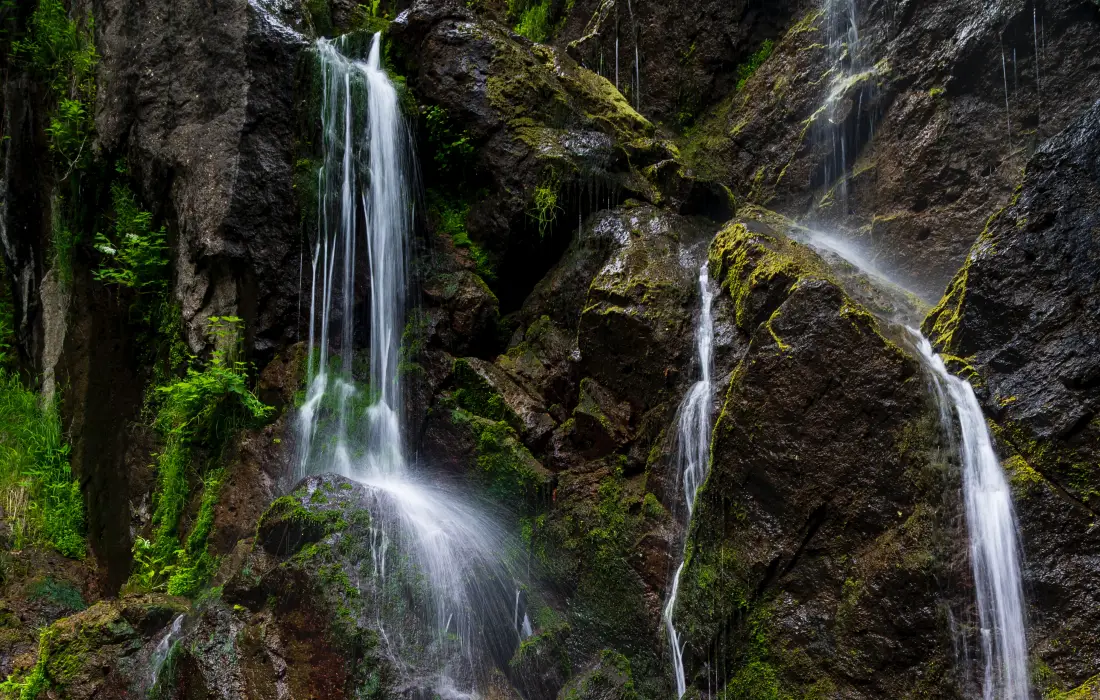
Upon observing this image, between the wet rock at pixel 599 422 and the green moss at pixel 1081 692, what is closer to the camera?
the green moss at pixel 1081 692

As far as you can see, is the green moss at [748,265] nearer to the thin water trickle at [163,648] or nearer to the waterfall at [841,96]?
the waterfall at [841,96]

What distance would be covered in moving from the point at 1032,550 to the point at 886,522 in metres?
0.72

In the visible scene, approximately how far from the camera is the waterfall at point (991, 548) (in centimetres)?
377

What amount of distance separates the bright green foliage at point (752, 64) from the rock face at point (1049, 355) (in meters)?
5.74

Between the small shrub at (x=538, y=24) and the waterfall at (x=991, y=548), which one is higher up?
the small shrub at (x=538, y=24)

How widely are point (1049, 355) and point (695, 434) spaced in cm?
230

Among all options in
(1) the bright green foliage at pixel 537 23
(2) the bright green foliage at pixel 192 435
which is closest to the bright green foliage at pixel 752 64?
(1) the bright green foliage at pixel 537 23

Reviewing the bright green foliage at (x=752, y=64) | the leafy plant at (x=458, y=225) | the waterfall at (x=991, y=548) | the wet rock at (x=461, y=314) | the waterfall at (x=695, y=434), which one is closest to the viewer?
the waterfall at (x=991, y=548)

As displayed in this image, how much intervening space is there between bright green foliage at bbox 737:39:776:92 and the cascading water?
4654 mm

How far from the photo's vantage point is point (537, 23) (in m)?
11.7

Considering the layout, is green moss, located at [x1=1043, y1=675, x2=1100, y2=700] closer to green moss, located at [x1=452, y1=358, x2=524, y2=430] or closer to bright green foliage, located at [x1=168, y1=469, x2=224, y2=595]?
green moss, located at [x1=452, y1=358, x2=524, y2=430]

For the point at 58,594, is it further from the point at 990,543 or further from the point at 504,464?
the point at 990,543

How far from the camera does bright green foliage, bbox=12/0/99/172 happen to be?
29.1ft

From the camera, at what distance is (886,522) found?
13.9 ft
